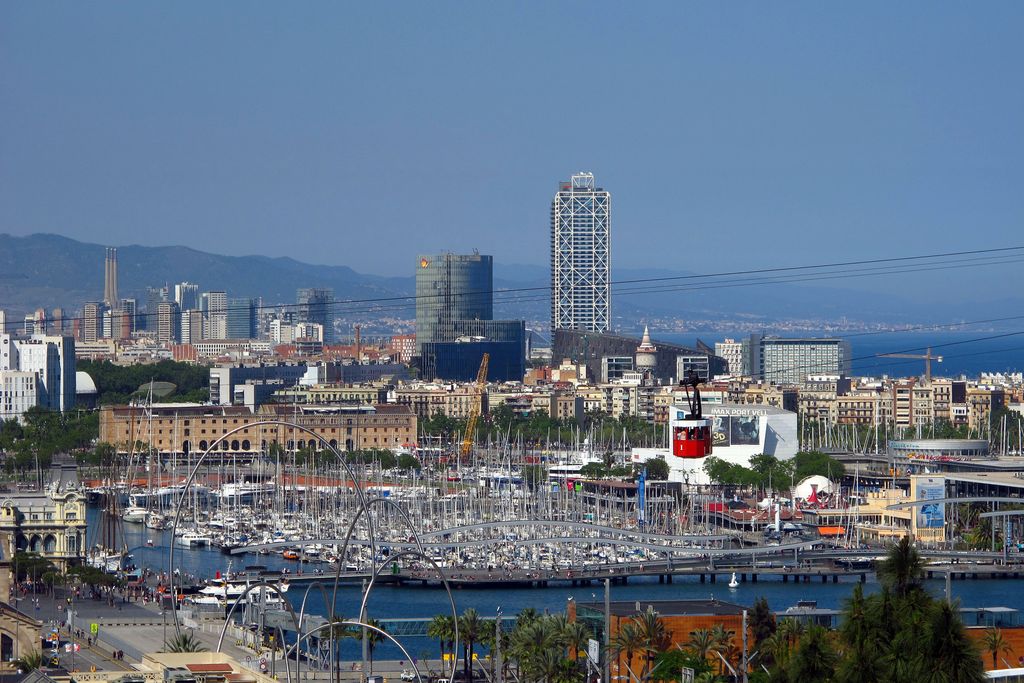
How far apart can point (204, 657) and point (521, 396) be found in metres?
70.1

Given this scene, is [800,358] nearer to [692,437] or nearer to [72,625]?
[72,625]

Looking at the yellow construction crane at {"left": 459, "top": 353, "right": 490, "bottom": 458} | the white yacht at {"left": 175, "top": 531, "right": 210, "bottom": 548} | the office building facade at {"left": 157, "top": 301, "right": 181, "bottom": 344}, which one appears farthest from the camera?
the office building facade at {"left": 157, "top": 301, "right": 181, "bottom": 344}

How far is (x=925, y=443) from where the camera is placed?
218ft

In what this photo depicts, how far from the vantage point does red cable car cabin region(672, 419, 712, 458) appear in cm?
1955

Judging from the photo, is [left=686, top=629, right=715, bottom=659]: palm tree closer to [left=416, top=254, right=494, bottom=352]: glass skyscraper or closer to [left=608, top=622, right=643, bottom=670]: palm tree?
[left=608, top=622, right=643, bottom=670]: palm tree

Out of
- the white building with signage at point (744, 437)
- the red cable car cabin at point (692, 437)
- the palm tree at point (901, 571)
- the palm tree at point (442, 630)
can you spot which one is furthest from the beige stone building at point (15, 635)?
the white building with signage at point (744, 437)

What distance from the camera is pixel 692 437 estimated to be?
19.6 m

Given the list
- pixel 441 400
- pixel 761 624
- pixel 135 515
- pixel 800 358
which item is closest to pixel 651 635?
pixel 761 624

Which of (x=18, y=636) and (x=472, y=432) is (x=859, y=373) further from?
(x=18, y=636)

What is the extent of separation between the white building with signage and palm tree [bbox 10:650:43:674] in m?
41.1

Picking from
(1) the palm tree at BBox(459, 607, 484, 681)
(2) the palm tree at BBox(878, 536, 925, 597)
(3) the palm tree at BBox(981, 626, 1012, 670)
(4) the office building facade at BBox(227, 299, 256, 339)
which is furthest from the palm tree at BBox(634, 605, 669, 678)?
(4) the office building facade at BBox(227, 299, 256, 339)

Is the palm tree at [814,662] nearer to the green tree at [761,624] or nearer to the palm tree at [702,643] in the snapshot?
the palm tree at [702,643]

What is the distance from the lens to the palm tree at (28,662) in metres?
24.4

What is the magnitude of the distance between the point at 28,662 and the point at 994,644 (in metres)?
11.0
